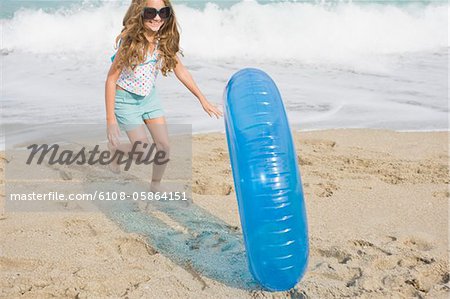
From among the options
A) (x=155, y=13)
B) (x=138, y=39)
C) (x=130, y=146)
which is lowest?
(x=130, y=146)

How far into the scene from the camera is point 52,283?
3.48 metres

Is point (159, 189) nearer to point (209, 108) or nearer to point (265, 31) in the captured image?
point (209, 108)

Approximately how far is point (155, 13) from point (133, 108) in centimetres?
78

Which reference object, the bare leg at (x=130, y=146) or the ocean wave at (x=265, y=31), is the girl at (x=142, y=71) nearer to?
the bare leg at (x=130, y=146)

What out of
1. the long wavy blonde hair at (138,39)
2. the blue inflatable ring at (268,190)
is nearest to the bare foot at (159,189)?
the long wavy blonde hair at (138,39)

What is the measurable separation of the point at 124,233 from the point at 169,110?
434 centimetres

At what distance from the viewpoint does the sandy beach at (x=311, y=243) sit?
3488 mm

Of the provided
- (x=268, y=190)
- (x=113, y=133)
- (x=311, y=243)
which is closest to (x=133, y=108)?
(x=113, y=133)

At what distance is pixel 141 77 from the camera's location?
15.2ft

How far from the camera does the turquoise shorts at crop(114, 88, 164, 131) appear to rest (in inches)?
186

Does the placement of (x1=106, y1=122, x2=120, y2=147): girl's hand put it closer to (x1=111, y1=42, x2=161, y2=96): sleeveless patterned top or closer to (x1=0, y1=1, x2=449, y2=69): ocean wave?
(x1=111, y1=42, x2=161, y2=96): sleeveless patterned top

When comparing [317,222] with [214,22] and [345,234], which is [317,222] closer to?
[345,234]

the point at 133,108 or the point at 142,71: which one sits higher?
the point at 142,71

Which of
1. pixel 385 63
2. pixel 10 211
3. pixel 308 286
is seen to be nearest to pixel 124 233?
pixel 10 211
